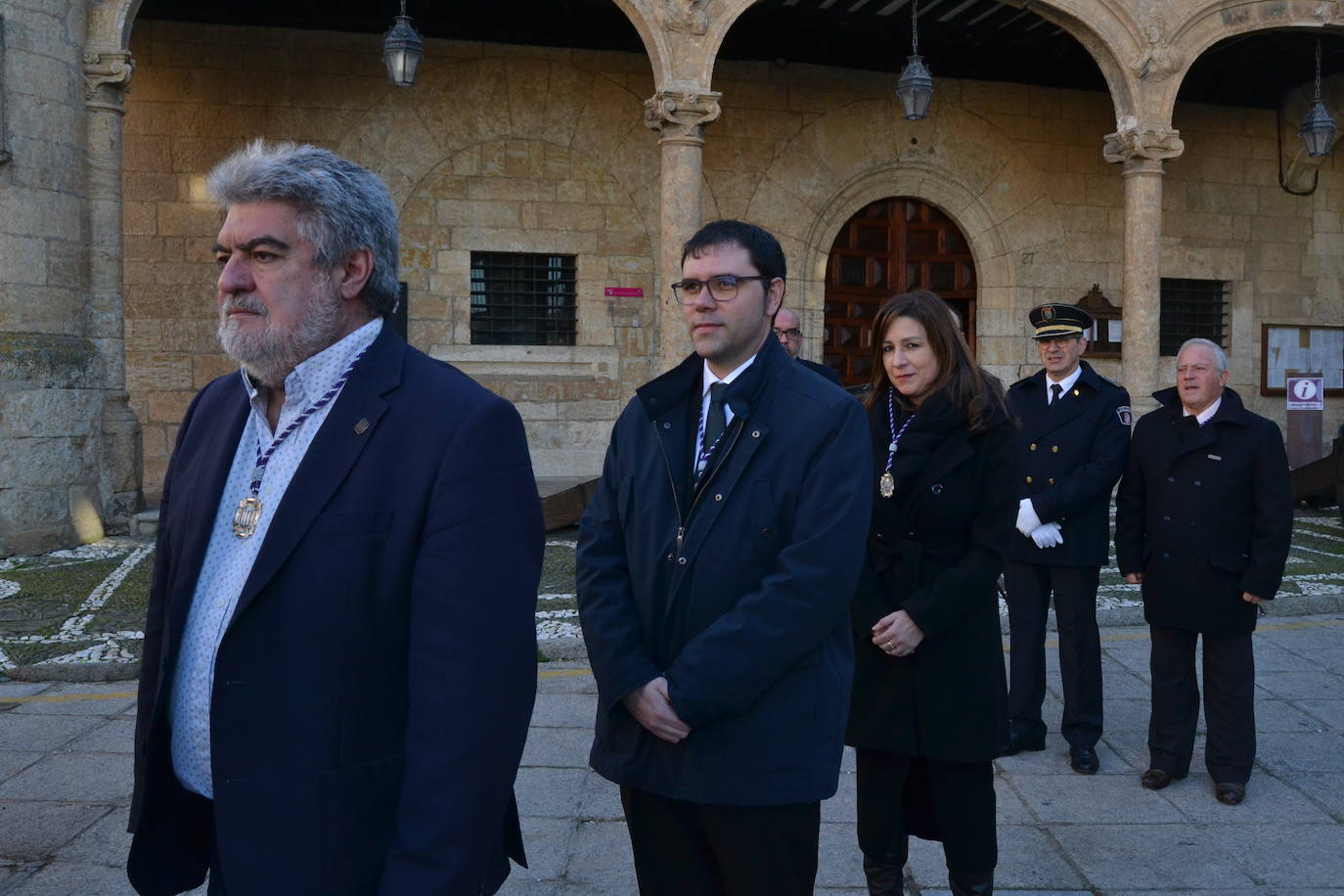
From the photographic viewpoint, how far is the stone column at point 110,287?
9.68m

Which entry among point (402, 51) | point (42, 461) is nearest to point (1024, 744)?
point (42, 461)

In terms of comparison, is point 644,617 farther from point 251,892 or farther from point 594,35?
point 594,35

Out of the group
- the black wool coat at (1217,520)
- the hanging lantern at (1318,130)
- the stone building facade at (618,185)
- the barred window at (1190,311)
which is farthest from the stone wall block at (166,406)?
the hanging lantern at (1318,130)

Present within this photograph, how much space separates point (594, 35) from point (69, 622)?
29.6 feet

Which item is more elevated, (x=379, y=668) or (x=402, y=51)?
(x=402, y=51)

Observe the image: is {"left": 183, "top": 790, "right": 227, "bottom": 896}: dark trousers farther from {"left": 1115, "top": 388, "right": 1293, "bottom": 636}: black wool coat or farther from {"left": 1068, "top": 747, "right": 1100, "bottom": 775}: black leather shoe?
{"left": 1115, "top": 388, "right": 1293, "bottom": 636}: black wool coat

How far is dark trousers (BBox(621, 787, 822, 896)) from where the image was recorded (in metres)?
2.35

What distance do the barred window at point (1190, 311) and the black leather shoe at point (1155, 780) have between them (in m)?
11.8

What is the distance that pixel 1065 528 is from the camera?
16.4 ft

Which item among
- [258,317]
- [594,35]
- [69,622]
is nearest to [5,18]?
[69,622]

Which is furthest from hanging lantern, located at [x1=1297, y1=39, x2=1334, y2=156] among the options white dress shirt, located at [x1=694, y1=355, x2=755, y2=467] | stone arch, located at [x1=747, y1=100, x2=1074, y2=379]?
white dress shirt, located at [x1=694, y1=355, x2=755, y2=467]

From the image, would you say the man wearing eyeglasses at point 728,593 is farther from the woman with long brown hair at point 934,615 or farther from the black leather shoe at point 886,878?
the black leather shoe at point 886,878

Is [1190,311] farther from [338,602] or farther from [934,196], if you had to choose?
[338,602]

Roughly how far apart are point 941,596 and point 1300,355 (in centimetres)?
1486
